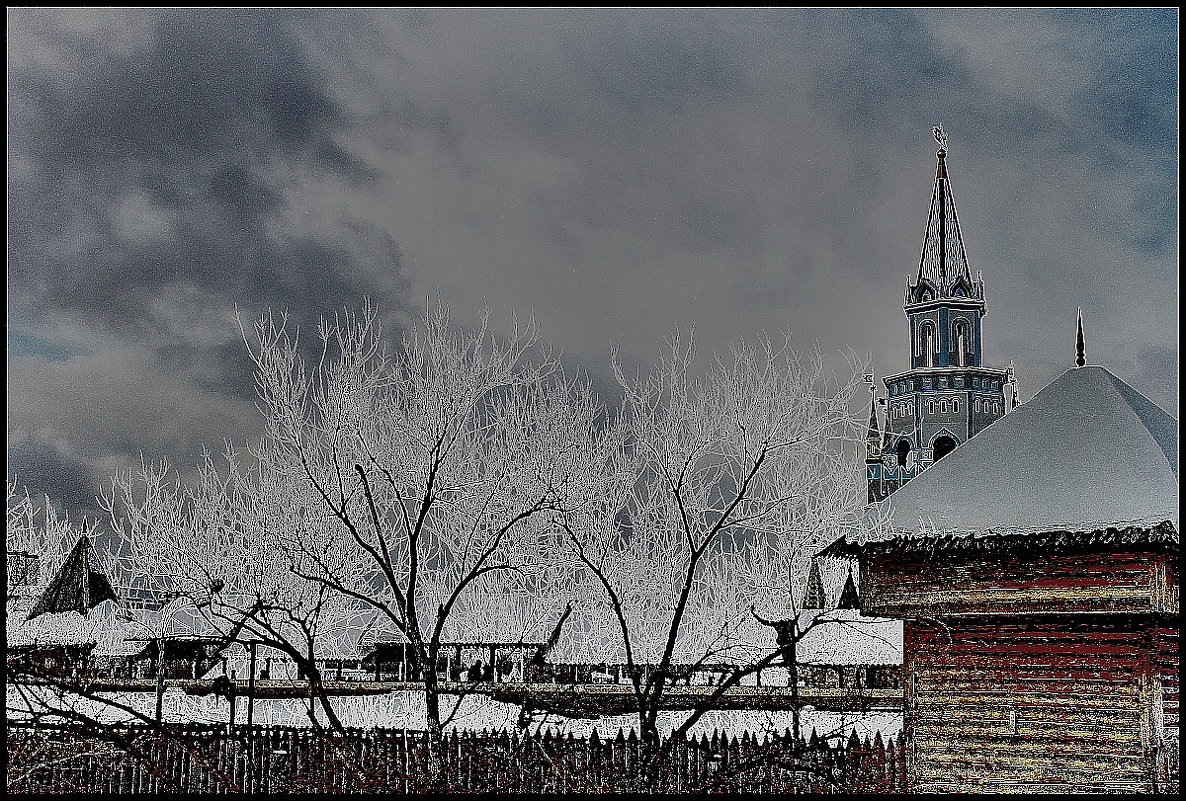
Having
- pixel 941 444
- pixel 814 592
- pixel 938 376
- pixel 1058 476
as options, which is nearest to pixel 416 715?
pixel 814 592

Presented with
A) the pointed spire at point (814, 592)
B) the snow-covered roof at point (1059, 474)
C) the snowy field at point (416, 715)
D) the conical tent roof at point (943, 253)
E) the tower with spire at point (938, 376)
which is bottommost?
the snowy field at point (416, 715)

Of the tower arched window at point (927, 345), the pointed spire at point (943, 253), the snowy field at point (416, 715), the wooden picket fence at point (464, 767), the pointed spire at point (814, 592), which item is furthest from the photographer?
the tower arched window at point (927, 345)

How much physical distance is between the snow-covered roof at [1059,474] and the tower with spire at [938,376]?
48.7m

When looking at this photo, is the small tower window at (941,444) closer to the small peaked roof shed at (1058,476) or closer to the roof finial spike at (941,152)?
the roof finial spike at (941,152)

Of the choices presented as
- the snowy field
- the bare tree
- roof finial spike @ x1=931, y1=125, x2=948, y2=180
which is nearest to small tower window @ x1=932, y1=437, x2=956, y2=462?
roof finial spike @ x1=931, y1=125, x2=948, y2=180

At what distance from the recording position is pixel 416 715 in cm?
1800

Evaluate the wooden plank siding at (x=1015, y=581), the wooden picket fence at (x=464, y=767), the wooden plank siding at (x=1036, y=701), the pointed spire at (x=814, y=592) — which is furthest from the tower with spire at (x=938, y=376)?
the wooden picket fence at (x=464, y=767)

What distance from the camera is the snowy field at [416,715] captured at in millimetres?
18109

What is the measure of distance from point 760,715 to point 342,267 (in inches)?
594

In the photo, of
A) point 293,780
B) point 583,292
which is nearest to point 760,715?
point 293,780

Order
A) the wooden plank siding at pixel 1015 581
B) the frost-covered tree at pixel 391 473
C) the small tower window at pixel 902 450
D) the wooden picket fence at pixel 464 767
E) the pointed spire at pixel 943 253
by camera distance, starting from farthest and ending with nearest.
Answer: the small tower window at pixel 902 450, the pointed spire at pixel 943 253, the frost-covered tree at pixel 391 473, the wooden picket fence at pixel 464 767, the wooden plank siding at pixel 1015 581

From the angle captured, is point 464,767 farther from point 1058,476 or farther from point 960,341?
point 960,341

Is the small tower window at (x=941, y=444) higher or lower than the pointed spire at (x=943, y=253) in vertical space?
lower

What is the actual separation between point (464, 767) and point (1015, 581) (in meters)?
5.68
